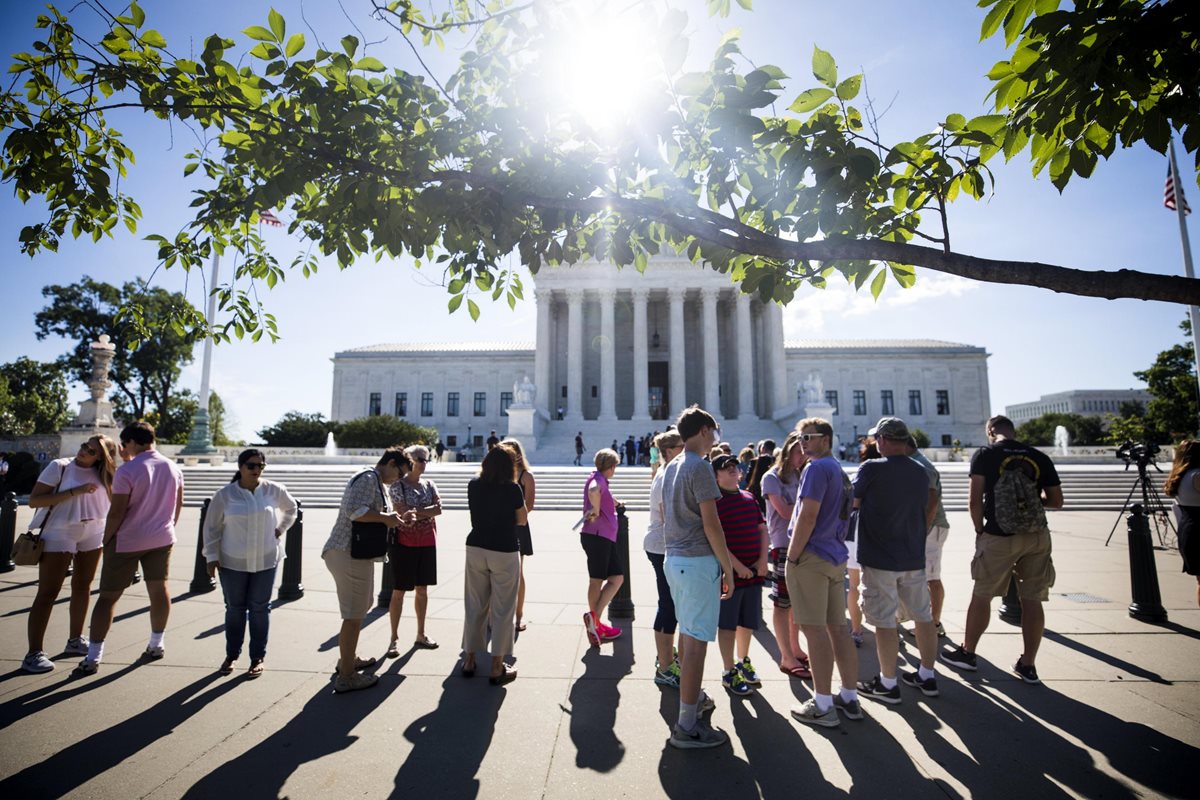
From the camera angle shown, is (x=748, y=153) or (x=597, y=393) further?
(x=597, y=393)

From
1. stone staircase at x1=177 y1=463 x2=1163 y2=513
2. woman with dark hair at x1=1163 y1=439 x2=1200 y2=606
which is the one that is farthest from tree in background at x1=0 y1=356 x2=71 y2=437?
woman with dark hair at x1=1163 y1=439 x2=1200 y2=606

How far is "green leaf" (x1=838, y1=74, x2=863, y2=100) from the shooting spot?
331 cm

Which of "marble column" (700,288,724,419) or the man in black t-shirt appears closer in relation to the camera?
the man in black t-shirt

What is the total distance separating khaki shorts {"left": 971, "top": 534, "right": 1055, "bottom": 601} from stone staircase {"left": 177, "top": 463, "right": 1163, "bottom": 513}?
14.5 meters

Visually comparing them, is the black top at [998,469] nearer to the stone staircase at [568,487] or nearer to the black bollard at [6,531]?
the black bollard at [6,531]

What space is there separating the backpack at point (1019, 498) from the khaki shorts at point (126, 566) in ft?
24.5

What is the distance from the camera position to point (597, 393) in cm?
5094

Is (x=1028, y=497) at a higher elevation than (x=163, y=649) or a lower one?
higher

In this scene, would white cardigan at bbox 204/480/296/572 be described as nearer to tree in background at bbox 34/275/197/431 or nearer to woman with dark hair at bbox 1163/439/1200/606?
woman with dark hair at bbox 1163/439/1200/606

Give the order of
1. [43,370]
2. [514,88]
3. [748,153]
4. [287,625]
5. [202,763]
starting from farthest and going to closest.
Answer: [43,370] → [287,625] → [514,88] → [748,153] → [202,763]

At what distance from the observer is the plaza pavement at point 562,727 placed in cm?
320

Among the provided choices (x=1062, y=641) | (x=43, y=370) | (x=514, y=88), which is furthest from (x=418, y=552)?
(x=43, y=370)

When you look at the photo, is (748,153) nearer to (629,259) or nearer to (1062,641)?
(629,259)

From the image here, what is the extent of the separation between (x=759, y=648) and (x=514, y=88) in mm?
5417
